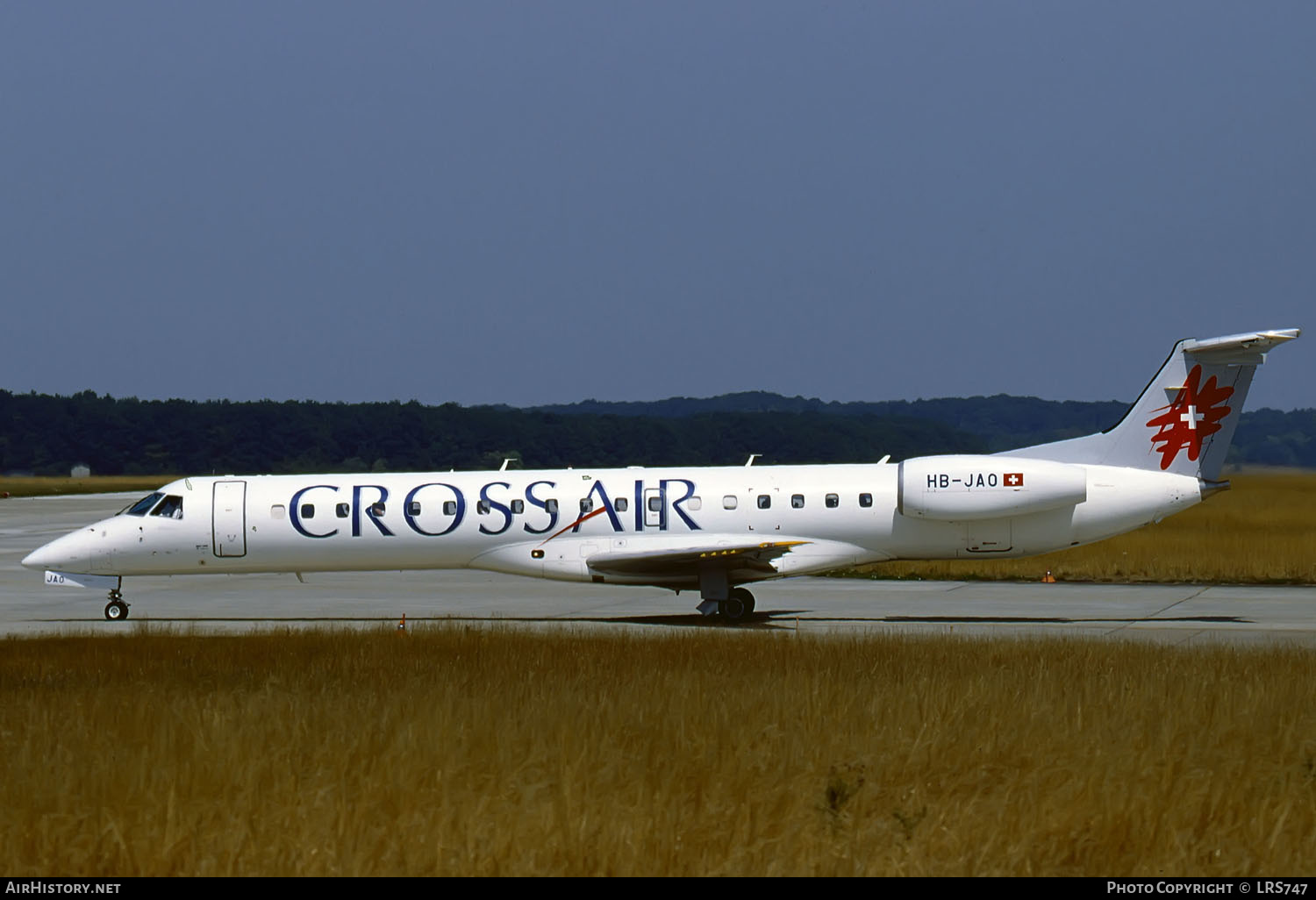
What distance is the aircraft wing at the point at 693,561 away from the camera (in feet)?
74.9

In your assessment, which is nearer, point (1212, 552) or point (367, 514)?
point (367, 514)

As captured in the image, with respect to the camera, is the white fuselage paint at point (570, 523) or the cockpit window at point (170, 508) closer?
the white fuselage paint at point (570, 523)

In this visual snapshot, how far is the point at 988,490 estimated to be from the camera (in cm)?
2323

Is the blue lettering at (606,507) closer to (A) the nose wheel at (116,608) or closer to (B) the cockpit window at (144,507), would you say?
(B) the cockpit window at (144,507)

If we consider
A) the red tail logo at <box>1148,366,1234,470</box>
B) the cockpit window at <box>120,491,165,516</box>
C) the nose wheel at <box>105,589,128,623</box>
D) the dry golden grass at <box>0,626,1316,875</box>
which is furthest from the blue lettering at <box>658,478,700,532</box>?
the nose wheel at <box>105,589,128,623</box>

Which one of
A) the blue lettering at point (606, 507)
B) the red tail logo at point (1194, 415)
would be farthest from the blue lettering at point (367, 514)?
the red tail logo at point (1194, 415)

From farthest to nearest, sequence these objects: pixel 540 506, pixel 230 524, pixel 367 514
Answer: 1. pixel 230 524
2. pixel 367 514
3. pixel 540 506

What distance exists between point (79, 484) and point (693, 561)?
299ft

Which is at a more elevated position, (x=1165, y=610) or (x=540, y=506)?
(x=540, y=506)

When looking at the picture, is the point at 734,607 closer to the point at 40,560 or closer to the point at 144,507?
the point at 144,507

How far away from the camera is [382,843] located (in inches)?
310

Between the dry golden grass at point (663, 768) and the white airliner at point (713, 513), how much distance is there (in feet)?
26.2

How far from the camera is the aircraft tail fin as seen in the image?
23.5 metres

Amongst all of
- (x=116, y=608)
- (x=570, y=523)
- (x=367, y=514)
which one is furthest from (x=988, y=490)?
(x=116, y=608)
